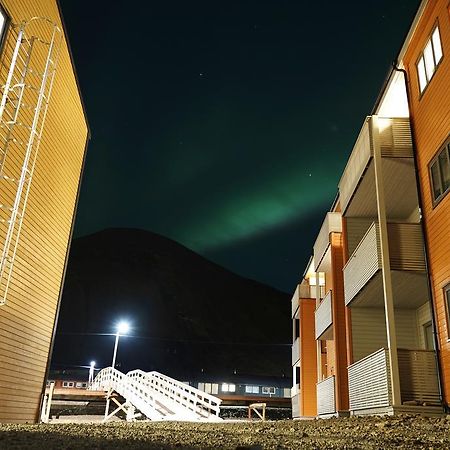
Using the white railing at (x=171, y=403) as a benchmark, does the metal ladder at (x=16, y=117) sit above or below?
above

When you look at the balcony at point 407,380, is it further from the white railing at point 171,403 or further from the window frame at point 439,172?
the white railing at point 171,403

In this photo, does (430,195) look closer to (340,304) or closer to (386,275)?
(386,275)

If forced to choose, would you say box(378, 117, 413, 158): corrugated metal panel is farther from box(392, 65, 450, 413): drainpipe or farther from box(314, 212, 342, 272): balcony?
box(314, 212, 342, 272): balcony

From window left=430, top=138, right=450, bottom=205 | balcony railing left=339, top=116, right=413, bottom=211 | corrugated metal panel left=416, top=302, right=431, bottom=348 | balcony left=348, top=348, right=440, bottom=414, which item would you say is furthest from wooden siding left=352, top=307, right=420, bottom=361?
window left=430, top=138, right=450, bottom=205

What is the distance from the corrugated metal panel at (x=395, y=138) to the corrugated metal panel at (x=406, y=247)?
2.10 m

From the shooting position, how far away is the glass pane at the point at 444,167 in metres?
12.2

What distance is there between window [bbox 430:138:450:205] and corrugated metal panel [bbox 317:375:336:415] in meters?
9.69

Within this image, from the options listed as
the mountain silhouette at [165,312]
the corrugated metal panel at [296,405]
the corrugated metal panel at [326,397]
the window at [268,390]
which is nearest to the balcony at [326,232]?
the corrugated metal panel at [326,397]

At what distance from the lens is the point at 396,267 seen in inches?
539

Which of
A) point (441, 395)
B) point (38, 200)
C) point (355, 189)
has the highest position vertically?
point (355, 189)

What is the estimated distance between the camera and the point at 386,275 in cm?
1365

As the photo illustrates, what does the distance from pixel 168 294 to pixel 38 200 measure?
126257mm

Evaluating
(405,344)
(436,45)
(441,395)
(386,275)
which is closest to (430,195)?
(386,275)

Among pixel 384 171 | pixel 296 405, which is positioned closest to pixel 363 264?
pixel 384 171
